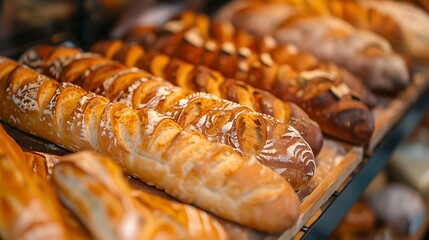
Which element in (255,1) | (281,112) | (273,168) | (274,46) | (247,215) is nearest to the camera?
(247,215)

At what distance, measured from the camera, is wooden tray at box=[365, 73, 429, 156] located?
7.51ft

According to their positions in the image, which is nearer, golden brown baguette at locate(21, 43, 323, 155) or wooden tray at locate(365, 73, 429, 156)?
golden brown baguette at locate(21, 43, 323, 155)

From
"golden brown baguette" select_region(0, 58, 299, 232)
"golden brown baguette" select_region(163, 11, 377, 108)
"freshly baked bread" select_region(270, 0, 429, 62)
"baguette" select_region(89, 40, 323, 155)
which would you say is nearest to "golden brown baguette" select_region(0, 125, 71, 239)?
"golden brown baguette" select_region(0, 58, 299, 232)

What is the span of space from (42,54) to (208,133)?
807 mm

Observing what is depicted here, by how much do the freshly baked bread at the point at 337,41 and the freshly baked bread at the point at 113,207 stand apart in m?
1.55

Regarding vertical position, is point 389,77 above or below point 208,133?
below

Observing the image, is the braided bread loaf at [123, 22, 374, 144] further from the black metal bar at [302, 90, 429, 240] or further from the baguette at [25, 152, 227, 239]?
the baguette at [25, 152, 227, 239]

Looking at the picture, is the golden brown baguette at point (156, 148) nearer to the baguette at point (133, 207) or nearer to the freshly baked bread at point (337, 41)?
the baguette at point (133, 207)

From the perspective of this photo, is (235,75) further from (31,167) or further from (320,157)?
(31,167)

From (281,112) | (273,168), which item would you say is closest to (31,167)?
Answer: (273,168)

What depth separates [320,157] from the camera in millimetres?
2012

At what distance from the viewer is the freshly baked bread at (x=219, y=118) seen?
167 cm

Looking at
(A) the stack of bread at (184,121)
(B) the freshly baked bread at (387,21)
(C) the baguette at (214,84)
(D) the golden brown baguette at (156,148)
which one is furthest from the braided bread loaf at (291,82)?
(B) the freshly baked bread at (387,21)

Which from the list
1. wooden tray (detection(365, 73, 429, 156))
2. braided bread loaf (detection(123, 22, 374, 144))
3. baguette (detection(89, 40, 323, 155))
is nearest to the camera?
baguette (detection(89, 40, 323, 155))
